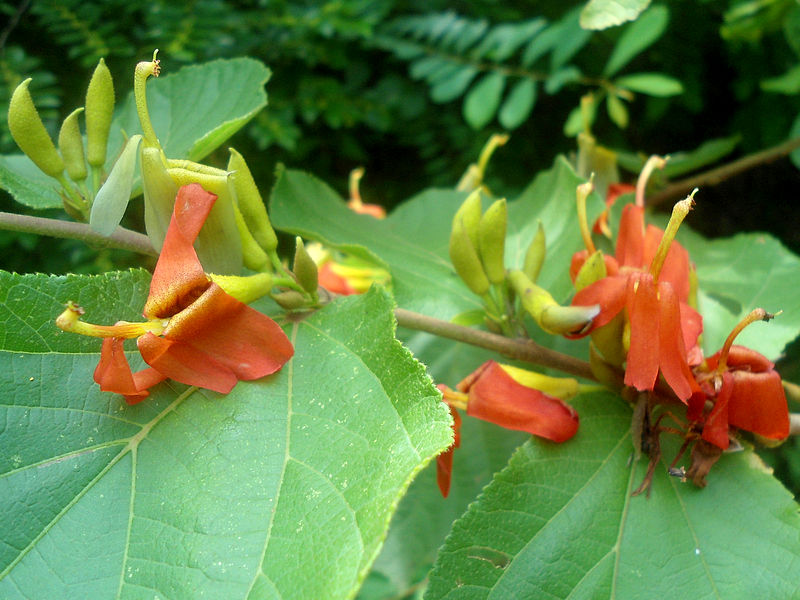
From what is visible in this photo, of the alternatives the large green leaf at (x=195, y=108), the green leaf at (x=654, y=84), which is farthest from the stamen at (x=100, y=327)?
the green leaf at (x=654, y=84)

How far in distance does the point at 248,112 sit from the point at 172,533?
45 cm

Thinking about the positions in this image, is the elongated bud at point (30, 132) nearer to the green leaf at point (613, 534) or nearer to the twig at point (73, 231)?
the twig at point (73, 231)

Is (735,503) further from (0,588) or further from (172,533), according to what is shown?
(0,588)

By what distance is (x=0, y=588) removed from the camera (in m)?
0.47

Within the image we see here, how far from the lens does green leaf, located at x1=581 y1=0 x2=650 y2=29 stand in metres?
0.67

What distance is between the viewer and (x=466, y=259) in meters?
0.73

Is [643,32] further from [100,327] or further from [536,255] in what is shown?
[100,327]

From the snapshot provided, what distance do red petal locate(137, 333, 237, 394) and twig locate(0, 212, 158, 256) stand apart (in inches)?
5.3

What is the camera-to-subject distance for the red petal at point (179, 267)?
0.51 metres

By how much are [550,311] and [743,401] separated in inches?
7.2

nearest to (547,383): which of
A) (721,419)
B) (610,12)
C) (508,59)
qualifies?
(721,419)

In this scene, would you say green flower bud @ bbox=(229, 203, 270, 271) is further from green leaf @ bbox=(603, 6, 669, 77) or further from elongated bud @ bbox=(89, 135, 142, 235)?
green leaf @ bbox=(603, 6, 669, 77)

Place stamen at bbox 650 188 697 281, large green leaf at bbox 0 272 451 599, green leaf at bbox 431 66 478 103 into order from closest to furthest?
large green leaf at bbox 0 272 451 599 < stamen at bbox 650 188 697 281 < green leaf at bbox 431 66 478 103

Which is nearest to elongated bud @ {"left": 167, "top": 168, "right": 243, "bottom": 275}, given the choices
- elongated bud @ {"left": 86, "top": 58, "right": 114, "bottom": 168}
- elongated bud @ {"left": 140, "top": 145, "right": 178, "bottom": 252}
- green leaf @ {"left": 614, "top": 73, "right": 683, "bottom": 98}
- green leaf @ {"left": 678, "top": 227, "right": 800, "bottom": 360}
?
elongated bud @ {"left": 140, "top": 145, "right": 178, "bottom": 252}
